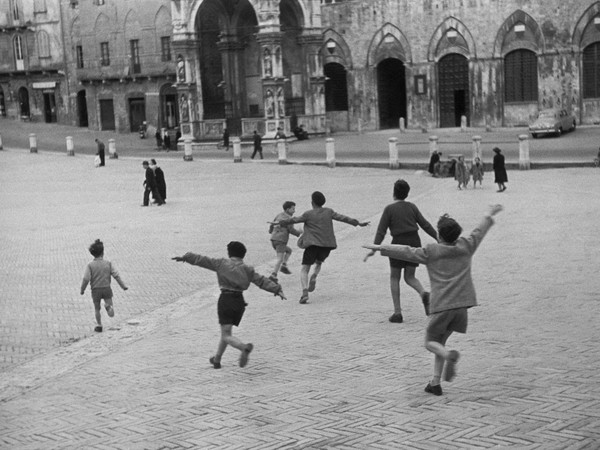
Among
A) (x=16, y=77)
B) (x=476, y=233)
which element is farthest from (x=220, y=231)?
(x=16, y=77)

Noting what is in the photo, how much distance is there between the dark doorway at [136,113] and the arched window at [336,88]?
11.7m

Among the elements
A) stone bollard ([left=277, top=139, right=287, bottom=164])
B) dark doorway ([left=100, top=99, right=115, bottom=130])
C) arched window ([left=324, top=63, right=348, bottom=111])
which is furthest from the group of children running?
dark doorway ([left=100, top=99, right=115, bottom=130])

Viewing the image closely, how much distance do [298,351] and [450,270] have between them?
285 cm

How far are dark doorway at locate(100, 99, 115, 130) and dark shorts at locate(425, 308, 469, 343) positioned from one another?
51.4 metres

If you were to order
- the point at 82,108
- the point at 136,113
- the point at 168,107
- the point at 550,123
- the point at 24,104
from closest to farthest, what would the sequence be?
the point at 550,123, the point at 168,107, the point at 136,113, the point at 82,108, the point at 24,104

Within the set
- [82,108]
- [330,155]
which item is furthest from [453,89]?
[82,108]

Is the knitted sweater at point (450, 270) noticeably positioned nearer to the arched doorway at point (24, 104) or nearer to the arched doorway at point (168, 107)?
the arched doorway at point (168, 107)

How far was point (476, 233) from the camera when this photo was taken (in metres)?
8.96

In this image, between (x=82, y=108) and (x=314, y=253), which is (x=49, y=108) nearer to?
(x=82, y=108)

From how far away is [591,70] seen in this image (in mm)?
44125

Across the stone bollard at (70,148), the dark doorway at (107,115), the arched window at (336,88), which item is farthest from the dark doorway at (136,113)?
the arched window at (336,88)

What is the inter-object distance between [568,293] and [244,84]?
121 feet

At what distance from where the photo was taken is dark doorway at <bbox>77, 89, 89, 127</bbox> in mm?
61125

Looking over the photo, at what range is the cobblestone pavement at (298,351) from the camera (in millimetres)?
8305
